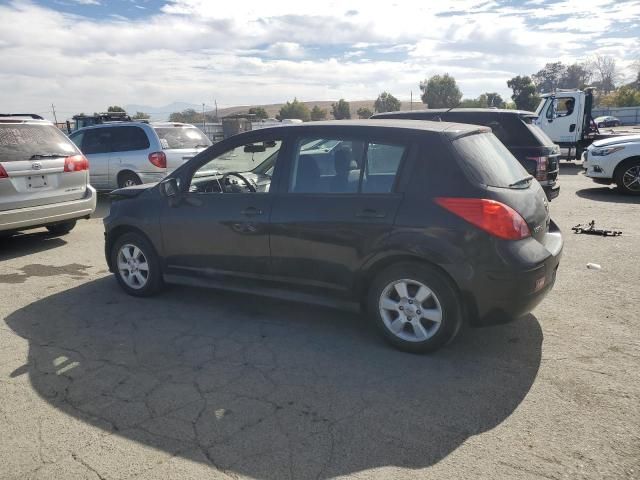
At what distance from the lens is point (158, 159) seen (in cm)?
1016

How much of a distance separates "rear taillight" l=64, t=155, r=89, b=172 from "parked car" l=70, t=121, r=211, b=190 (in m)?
2.67

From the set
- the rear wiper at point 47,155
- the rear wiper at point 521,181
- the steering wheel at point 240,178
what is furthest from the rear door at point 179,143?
the rear wiper at point 521,181

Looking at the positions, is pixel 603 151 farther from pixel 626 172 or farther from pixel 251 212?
pixel 251 212

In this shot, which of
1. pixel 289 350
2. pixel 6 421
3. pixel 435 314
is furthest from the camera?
pixel 289 350

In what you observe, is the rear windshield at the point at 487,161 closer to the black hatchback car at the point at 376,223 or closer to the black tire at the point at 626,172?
the black hatchback car at the point at 376,223

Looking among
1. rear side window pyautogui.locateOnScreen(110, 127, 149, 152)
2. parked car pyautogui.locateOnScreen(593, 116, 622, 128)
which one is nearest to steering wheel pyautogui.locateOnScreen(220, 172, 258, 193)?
rear side window pyautogui.locateOnScreen(110, 127, 149, 152)

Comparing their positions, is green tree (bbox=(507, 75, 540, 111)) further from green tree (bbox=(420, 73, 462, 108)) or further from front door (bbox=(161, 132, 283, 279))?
front door (bbox=(161, 132, 283, 279))

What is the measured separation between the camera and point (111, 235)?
210 inches

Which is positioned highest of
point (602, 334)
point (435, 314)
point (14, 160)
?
point (14, 160)

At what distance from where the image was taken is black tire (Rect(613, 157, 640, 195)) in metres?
10.5

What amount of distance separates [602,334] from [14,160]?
701 centimetres

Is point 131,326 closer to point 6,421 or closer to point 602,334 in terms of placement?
point 6,421

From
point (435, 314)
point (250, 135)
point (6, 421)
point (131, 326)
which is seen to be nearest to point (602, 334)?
point (435, 314)

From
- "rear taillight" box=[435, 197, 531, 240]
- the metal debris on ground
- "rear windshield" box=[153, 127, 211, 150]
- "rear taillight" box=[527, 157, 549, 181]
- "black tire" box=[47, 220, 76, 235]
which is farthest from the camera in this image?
"rear windshield" box=[153, 127, 211, 150]
